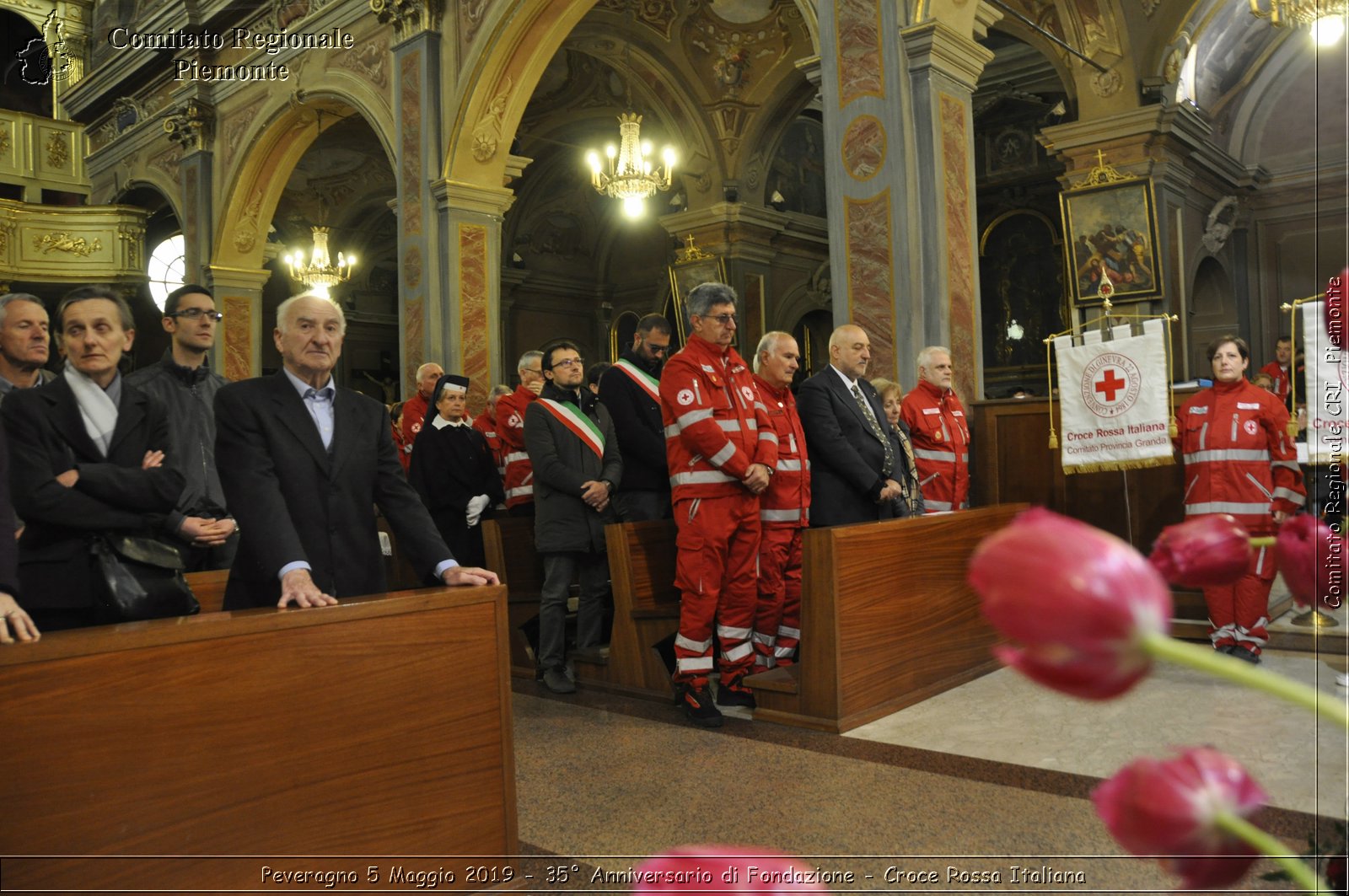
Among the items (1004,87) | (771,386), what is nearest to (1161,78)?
(1004,87)

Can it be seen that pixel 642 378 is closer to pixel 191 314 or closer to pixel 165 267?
pixel 191 314

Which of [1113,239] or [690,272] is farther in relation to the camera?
[690,272]

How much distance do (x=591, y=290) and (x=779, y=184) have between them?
5.62 metres

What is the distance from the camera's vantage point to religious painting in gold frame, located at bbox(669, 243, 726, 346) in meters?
14.1

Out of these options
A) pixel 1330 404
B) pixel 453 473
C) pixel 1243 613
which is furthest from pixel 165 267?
pixel 1330 404

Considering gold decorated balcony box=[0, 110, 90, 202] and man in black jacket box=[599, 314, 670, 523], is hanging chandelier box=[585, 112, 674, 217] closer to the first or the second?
man in black jacket box=[599, 314, 670, 523]

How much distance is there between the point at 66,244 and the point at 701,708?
1678cm

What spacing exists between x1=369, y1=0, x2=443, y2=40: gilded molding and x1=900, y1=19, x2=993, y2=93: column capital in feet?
19.1

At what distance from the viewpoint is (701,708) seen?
4.38 meters

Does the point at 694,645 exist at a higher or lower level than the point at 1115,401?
lower

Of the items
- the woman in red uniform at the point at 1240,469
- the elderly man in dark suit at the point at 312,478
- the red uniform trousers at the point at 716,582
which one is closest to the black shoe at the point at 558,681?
the red uniform trousers at the point at 716,582

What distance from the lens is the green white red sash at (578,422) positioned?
5402mm

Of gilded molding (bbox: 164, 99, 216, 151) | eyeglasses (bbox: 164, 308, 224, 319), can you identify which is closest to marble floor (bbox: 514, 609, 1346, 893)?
eyeglasses (bbox: 164, 308, 224, 319)

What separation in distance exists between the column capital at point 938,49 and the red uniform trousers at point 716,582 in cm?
366
